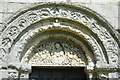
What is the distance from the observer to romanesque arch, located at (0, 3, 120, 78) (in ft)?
17.1

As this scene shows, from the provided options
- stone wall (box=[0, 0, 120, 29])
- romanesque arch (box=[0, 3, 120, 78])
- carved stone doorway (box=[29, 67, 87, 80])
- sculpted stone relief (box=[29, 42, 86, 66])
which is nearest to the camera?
romanesque arch (box=[0, 3, 120, 78])

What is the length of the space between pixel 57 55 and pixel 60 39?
1.20ft

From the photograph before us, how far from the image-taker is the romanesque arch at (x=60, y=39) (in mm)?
5215

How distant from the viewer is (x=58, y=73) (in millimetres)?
5848

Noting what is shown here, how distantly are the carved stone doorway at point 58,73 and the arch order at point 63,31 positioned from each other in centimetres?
41

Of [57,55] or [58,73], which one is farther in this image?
[58,73]

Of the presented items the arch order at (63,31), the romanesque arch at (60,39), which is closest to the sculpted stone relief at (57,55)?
the romanesque arch at (60,39)

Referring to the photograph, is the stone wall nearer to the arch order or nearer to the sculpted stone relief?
the arch order

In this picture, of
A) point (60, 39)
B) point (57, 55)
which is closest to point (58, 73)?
point (57, 55)

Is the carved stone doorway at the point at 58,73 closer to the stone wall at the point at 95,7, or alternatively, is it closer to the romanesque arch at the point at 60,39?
the romanesque arch at the point at 60,39

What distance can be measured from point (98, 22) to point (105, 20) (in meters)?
0.15

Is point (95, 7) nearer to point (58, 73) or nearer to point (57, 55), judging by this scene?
point (57, 55)

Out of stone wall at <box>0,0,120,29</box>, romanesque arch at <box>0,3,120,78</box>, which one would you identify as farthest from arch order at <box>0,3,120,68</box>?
stone wall at <box>0,0,120,29</box>

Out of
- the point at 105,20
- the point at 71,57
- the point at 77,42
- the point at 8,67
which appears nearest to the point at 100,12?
the point at 105,20
